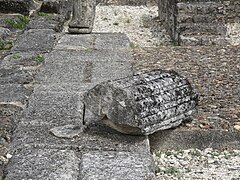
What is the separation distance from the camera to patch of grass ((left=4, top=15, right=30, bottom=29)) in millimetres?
8297

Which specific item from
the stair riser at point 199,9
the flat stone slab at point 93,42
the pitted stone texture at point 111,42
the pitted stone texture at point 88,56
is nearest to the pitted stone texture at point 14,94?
the pitted stone texture at point 88,56

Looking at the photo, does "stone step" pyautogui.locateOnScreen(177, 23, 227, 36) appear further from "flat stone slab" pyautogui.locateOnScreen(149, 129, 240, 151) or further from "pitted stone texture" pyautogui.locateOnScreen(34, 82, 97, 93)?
"flat stone slab" pyautogui.locateOnScreen(149, 129, 240, 151)

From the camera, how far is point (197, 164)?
3.59 meters

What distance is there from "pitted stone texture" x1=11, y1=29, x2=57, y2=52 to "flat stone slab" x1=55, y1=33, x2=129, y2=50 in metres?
0.13

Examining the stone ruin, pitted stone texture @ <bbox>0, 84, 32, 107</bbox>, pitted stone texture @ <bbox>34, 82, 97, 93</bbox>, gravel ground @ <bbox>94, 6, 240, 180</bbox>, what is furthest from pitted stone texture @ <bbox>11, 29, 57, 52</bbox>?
pitted stone texture @ <bbox>0, 84, 32, 107</bbox>

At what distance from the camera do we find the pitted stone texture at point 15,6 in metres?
9.22

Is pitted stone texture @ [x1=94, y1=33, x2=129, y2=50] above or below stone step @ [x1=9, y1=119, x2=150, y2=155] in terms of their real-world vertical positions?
below

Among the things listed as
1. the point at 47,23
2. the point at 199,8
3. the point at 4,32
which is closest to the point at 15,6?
the point at 47,23

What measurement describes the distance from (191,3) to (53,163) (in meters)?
5.91

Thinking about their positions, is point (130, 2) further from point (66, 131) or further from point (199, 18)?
point (66, 131)

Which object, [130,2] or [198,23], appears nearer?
[198,23]

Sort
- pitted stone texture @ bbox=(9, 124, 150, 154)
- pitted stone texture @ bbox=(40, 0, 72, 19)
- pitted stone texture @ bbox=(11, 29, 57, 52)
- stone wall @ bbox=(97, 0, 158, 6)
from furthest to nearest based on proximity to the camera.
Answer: stone wall @ bbox=(97, 0, 158, 6) → pitted stone texture @ bbox=(40, 0, 72, 19) → pitted stone texture @ bbox=(11, 29, 57, 52) → pitted stone texture @ bbox=(9, 124, 150, 154)

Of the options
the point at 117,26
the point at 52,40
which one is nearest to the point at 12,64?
the point at 52,40

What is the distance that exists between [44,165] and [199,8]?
5.87 meters
